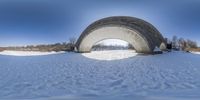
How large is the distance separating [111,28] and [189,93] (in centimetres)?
1871

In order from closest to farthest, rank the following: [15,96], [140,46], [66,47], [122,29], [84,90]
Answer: [15,96] → [84,90] → [122,29] → [140,46] → [66,47]

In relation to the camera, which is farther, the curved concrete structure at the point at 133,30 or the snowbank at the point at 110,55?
the curved concrete structure at the point at 133,30

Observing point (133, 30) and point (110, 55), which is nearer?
point (110, 55)

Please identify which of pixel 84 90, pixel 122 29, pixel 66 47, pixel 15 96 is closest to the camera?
pixel 15 96

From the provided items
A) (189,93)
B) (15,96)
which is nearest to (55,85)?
(15,96)

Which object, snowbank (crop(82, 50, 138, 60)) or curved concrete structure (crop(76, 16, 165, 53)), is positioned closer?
snowbank (crop(82, 50, 138, 60))

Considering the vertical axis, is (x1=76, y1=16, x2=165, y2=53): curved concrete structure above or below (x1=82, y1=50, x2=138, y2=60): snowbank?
above

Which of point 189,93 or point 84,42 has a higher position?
point 84,42

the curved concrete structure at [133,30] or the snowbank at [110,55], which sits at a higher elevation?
the curved concrete structure at [133,30]

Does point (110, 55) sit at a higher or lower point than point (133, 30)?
lower

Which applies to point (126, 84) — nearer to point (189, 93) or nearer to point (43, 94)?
point (189, 93)

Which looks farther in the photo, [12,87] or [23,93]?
[12,87]

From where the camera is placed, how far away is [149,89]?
17.6 ft

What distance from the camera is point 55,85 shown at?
19.6 feet
